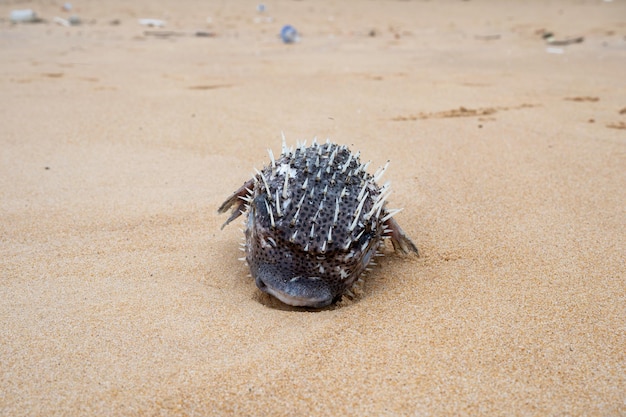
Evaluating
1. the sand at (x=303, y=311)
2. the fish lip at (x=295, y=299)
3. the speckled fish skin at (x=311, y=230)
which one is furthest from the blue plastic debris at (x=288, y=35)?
the fish lip at (x=295, y=299)

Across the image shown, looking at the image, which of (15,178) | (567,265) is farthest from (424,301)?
(15,178)

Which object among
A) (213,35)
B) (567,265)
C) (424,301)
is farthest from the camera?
(213,35)

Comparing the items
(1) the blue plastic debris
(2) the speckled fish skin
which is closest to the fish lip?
(2) the speckled fish skin

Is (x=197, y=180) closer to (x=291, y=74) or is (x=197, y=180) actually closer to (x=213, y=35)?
(x=291, y=74)

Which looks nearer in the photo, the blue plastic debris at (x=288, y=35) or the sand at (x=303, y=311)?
the sand at (x=303, y=311)

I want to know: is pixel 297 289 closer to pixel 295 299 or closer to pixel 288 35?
pixel 295 299

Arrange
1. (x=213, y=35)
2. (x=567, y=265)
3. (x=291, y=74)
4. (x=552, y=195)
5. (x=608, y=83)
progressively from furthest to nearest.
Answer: (x=213, y=35) < (x=291, y=74) < (x=608, y=83) < (x=552, y=195) < (x=567, y=265)

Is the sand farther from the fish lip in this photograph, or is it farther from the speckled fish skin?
the speckled fish skin

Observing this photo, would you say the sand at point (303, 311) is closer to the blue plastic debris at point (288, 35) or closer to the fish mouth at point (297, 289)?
the fish mouth at point (297, 289)
